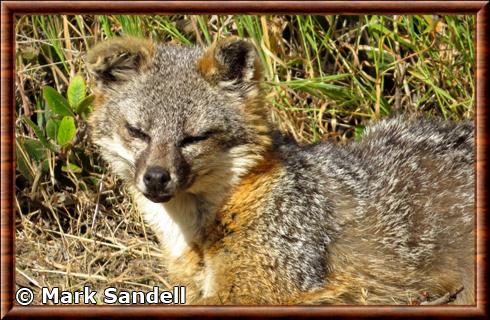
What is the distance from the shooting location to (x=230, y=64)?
16.5 ft

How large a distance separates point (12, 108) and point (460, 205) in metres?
2.61

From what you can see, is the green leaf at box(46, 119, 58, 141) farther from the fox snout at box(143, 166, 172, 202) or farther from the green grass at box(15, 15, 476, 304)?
the fox snout at box(143, 166, 172, 202)

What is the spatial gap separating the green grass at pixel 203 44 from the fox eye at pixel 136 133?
1365 millimetres

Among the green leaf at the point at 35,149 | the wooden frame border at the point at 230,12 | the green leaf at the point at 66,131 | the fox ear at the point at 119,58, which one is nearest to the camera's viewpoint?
the wooden frame border at the point at 230,12

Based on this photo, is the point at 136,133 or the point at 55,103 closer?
the point at 136,133

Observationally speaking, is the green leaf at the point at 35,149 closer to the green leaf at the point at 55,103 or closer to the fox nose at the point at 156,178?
the green leaf at the point at 55,103

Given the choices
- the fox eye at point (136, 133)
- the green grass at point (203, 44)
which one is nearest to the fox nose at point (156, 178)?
the fox eye at point (136, 133)

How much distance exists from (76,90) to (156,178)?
180cm

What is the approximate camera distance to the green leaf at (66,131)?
6.17 metres

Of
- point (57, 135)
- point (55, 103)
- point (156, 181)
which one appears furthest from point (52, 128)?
point (156, 181)

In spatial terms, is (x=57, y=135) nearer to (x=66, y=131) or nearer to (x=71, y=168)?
(x=66, y=131)

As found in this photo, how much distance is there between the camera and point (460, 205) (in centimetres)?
541

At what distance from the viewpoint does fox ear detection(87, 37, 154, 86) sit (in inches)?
199

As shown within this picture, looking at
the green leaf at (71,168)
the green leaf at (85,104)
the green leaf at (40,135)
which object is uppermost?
the green leaf at (85,104)
